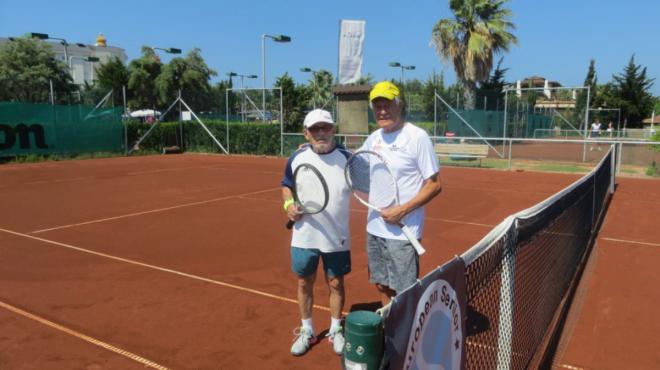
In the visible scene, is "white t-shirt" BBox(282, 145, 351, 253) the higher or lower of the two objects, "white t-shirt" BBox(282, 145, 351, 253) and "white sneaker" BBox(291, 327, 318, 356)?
the higher

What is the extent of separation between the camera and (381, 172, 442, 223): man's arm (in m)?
3.33

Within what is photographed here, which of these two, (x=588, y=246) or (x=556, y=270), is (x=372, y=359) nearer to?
→ (x=556, y=270)

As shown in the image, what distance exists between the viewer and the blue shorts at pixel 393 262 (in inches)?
135

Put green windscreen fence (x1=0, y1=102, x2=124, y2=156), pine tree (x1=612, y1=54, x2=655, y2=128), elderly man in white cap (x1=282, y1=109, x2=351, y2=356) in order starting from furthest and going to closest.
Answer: pine tree (x1=612, y1=54, x2=655, y2=128) → green windscreen fence (x1=0, y1=102, x2=124, y2=156) → elderly man in white cap (x1=282, y1=109, x2=351, y2=356)

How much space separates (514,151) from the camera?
2430 cm

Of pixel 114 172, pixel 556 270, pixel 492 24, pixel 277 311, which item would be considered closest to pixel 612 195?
pixel 556 270

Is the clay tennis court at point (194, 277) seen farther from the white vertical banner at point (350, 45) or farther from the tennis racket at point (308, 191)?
the white vertical banner at point (350, 45)

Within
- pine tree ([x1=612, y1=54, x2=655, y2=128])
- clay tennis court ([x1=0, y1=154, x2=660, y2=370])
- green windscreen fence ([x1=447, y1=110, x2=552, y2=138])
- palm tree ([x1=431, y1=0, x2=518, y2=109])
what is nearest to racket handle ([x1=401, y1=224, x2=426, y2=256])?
clay tennis court ([x1=0, y1=154, x2=660, y2=370])

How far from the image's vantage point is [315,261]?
148 inches

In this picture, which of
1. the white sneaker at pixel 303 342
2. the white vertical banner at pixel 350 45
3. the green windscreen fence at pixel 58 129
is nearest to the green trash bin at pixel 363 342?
the white sneaker at pixel 303 342

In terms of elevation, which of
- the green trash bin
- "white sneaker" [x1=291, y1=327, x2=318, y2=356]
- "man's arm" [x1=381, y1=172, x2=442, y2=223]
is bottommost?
"white sneaker" [x1=291, y1=327, x2=318, y2=356]

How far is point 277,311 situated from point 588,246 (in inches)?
194

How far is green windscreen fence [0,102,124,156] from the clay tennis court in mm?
10333

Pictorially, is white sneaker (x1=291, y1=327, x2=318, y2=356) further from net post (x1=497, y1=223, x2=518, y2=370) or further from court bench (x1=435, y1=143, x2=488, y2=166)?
court bench (x1=435, y1=143, x2=488, y2=166)
